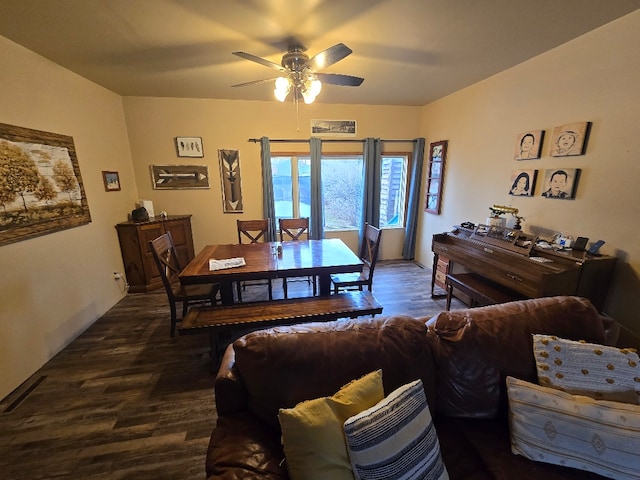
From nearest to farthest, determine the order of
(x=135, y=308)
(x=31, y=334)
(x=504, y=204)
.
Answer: (x=31, y=334), (x=504, y=204), (x=135, y=308)

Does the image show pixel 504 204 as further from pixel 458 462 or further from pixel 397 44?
pixel 458 462

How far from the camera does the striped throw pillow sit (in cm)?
83

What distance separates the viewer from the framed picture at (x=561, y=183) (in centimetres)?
221

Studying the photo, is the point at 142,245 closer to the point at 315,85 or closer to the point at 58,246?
the point at 58,246

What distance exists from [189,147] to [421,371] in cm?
411

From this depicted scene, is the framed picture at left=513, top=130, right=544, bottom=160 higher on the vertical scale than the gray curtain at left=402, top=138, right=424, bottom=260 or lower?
higher

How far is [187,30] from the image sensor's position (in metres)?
1.96

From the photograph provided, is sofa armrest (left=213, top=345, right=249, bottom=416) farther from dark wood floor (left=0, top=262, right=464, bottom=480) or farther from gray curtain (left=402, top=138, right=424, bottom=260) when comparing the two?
gray curtain (left=402, top=138, right=424, bottom=260)

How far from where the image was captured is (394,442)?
86cm

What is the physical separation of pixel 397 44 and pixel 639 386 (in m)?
2.62

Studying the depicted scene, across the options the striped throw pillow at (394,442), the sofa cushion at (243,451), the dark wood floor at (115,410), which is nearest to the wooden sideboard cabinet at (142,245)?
the dark wood floor at (115,410)

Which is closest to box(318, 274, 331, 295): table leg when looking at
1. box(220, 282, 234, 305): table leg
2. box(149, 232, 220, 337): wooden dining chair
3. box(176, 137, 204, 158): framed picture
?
box(220, 282, 234, 305): table leg

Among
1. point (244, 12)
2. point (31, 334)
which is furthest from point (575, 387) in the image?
point (31, 334)

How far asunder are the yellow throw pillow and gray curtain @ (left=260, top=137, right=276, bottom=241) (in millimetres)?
3434
